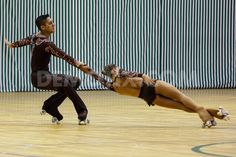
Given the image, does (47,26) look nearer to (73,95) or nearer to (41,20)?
(41,20)

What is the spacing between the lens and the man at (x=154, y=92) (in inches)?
421

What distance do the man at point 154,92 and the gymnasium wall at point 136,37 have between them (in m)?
13.0

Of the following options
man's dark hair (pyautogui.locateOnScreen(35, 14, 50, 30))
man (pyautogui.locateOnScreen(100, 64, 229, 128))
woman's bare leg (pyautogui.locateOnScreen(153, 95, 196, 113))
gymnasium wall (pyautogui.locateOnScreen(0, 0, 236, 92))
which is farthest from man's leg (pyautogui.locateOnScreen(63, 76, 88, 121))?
gymnasium wall (pyautogui.locateOnScreen(0, 0, 236, 92))

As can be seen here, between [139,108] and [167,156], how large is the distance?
873cm

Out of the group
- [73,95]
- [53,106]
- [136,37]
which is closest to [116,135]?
[73,95]

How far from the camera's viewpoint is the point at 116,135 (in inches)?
385

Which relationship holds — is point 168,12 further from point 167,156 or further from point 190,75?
point 167,156

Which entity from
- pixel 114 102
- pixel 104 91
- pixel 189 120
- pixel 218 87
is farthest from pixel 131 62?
pixel 189 120

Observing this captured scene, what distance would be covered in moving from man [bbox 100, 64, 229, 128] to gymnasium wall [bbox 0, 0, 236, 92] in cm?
1300

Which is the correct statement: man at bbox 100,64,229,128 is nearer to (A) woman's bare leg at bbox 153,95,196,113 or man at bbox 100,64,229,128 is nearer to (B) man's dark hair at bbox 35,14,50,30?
(A) woman's bare leg at bbox 153,95,196,113

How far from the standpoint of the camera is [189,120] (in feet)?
41.3

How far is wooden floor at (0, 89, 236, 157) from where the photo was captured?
7.77m

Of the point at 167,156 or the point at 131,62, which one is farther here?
the point at 131,62

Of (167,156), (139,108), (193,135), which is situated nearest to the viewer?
(167,156)
